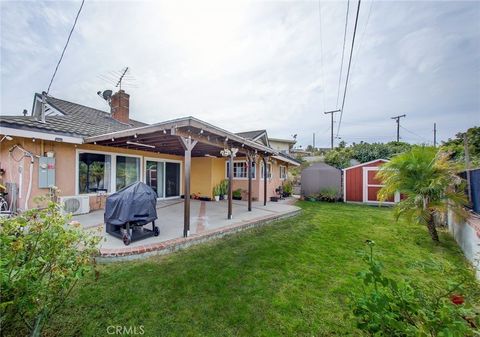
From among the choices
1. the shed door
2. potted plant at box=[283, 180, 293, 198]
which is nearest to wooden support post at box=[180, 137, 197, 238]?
potted plant at box=[283, 180, 293, 198]

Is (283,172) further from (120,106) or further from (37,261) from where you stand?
(37,261)

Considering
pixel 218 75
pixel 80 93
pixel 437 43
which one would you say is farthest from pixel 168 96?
pixel 437 43

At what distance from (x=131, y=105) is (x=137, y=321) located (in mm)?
13291

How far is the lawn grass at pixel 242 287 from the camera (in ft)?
8.29

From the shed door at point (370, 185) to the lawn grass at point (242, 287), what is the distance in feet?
23.6

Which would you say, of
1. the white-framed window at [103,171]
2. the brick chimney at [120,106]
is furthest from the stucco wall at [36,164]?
the brick chimney at [120,106]

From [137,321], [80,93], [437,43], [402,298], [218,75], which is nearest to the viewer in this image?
[402,298]

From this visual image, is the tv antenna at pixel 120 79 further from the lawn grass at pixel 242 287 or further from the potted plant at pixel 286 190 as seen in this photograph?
the potted plant at pixel 286 190

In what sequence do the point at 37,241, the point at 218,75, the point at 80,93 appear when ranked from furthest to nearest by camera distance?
the point at 80,93 < the point at 218,75 < the point at 37,241

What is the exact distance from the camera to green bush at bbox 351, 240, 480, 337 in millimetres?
1216

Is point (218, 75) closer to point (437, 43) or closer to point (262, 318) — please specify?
point (437, 43)

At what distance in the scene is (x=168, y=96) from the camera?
13078 millimetres

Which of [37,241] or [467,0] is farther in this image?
[467,0]

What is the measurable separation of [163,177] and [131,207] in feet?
22.8
